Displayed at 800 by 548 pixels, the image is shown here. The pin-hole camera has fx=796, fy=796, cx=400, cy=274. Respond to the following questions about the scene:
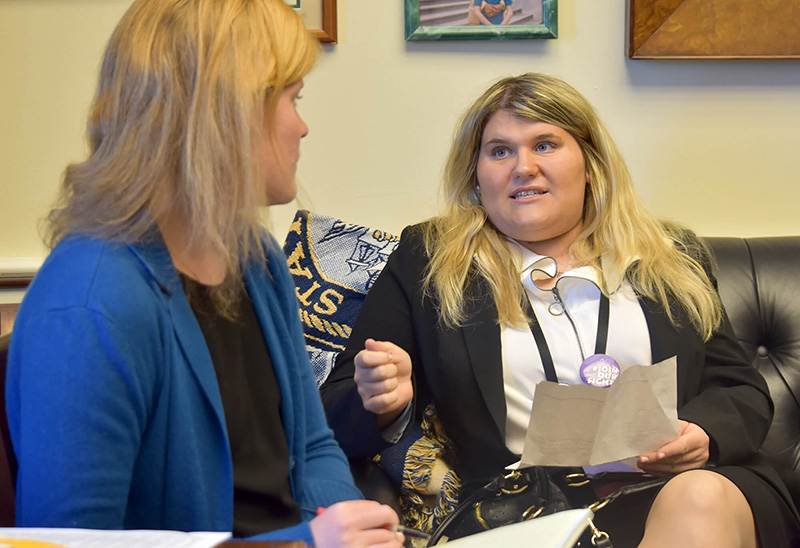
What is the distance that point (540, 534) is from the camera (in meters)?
0.82

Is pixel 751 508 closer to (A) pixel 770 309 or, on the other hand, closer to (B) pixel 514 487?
(B) pixel 514 487

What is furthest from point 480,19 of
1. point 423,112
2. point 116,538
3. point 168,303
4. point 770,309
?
point 116,538

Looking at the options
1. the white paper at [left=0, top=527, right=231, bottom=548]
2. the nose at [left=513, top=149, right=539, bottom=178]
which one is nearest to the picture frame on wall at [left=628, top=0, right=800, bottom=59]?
the nose at [left=513, top=149, right=539, bottom=178]

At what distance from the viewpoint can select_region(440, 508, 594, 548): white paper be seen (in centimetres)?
79

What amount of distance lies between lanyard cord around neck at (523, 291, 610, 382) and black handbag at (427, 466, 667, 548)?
24cm

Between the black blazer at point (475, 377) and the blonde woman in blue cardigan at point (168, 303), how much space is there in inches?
22.9

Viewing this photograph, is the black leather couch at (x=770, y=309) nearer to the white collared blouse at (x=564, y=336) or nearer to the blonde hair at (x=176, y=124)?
the white collared blouse at (x=564, y=336)

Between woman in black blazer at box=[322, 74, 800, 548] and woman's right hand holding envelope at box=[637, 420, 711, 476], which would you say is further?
woman in black blazer at box=[322, 74, 800, 548]

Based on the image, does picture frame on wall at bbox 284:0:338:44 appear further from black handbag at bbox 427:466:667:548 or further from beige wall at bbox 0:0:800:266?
black handbag at bbox 427:466:667:548

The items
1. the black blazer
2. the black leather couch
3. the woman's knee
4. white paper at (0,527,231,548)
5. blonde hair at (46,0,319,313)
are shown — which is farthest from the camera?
the black leather couch

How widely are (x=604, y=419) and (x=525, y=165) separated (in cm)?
64

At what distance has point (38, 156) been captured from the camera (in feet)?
7.22

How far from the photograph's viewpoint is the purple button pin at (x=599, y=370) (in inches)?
64.2

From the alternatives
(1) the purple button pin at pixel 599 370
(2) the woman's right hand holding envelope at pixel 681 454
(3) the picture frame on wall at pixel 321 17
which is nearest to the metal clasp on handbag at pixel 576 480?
(2) the woman's right hand holding envelope at pixel 681 454
